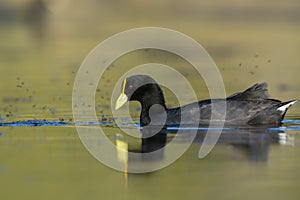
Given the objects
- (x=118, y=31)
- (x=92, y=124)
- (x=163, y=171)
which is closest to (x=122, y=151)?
(x=163, y=171)

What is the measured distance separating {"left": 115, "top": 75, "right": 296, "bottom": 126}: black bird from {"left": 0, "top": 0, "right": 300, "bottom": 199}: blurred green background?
877mm

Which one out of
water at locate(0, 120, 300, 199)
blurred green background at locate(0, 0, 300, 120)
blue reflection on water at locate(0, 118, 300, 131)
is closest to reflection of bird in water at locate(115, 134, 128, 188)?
water at locate(0, 120, 300, 199)

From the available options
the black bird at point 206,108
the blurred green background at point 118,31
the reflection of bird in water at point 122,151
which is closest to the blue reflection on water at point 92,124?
the black bird at point 206,108

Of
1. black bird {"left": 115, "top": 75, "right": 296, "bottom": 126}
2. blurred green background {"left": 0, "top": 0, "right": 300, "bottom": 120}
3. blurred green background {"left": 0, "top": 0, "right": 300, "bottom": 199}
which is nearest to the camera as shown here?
blurred green background {"left": 0, "top": 0, "right": 300, "bottom": 199}

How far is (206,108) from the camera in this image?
13086mm

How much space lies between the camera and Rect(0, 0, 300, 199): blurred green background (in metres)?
8.88

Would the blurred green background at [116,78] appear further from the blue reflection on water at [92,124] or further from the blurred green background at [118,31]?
the blue reflection on water at [92,124]

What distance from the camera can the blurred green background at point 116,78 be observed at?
888cm

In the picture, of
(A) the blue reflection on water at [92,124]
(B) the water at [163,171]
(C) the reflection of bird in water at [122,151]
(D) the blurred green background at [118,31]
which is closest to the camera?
(B) the water at [163,171]

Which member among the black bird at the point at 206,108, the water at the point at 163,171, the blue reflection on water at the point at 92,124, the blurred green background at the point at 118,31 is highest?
the blurred green background at the point at 118,31

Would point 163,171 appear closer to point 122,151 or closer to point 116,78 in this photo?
point 122,151

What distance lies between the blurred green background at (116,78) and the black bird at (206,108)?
88 cm

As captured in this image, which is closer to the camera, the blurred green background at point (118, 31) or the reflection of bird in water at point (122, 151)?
the reflection of bird in water at point (122, 151)

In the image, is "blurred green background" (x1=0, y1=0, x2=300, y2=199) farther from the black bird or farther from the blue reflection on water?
the black bird
